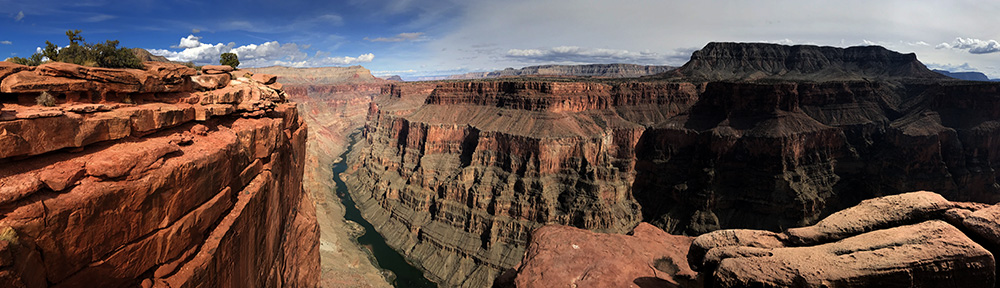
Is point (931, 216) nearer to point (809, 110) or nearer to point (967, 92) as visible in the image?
point (809, 110)

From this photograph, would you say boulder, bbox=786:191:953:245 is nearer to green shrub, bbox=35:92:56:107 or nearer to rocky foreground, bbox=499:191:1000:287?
rocky foreground, bbox=499:191:1000:287

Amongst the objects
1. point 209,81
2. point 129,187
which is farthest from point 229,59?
point 129,187

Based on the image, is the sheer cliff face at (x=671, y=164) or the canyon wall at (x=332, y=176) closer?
the canyon wall at (x=332, y=176)

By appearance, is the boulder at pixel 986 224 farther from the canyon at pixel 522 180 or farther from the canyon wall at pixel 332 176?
the canyon wall at pixel 332 176

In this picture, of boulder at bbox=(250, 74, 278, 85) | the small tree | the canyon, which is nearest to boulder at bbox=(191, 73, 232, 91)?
the canyon

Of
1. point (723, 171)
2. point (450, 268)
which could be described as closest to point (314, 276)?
point (450, 268)

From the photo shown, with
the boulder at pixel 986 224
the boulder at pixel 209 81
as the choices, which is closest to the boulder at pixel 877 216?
the boulder at pixel 986 224
